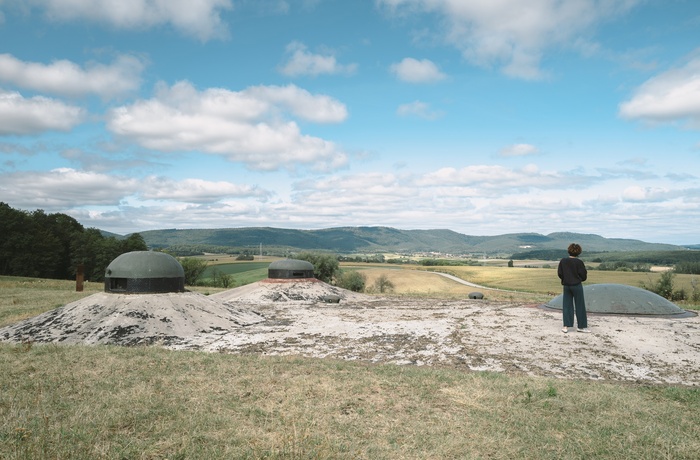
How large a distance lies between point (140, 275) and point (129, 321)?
258 centimetres

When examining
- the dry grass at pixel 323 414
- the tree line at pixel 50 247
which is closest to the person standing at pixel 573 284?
the dry grass at pixel 323 414

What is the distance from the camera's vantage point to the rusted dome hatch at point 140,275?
17.1 m

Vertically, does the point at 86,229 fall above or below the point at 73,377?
above

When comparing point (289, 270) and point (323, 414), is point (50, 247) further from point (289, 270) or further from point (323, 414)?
point (323, 414)

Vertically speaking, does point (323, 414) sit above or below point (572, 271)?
below

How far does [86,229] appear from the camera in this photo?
2635 inches

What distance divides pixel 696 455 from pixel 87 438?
7.67 m

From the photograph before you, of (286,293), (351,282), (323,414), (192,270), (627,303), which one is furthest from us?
(192,270)

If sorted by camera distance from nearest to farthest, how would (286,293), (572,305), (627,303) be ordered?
(572,305), (627,303), (286,293)

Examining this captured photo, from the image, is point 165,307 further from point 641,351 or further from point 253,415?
point 641,351

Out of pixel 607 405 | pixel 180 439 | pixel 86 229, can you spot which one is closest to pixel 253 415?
pixel 180 439

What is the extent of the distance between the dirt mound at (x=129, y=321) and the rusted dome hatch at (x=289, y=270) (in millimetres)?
11554

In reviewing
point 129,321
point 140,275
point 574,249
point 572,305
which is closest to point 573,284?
point 572,305

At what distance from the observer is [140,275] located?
56.1 ft
